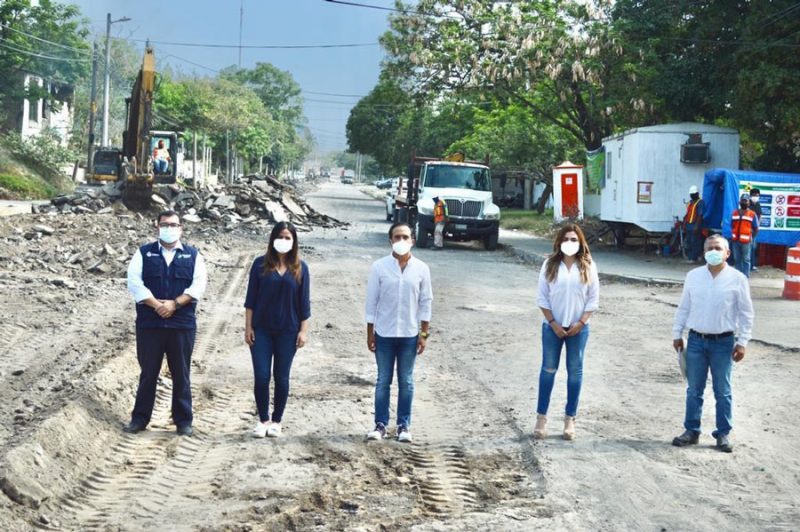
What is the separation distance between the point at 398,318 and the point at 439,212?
74.4 ft

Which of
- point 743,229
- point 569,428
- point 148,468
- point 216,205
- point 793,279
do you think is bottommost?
point 148,468

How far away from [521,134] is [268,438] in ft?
124

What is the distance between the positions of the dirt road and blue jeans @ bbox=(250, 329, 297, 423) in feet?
1.07

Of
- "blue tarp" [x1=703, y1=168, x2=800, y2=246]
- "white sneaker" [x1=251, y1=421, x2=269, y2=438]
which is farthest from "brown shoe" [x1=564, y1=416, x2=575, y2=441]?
"blue tarp" [x1=703, y1=168, x2=800, y2=246]

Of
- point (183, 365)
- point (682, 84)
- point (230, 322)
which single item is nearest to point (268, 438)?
point (183, 365)

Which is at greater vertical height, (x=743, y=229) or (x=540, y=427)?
(x=743, y=229)

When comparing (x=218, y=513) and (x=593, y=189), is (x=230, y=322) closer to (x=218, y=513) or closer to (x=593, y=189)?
(x=218, y=513)

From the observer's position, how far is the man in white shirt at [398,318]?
8.44 m

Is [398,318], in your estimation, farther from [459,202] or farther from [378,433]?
[459,202]

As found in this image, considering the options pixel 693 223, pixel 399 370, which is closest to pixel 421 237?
pixel 693 223

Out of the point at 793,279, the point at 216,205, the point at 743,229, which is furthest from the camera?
the point at 216,205

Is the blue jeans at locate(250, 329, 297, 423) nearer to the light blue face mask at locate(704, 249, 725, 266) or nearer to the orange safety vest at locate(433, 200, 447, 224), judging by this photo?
the light blue face mask at locate(704, 249, 725, 266)

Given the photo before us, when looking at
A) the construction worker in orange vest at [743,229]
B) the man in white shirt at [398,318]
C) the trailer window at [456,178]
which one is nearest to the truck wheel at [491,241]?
the trailer window at [456,178]

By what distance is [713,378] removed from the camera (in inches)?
345
